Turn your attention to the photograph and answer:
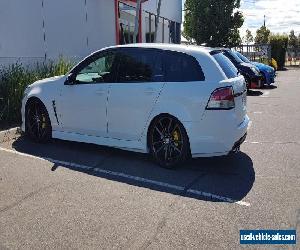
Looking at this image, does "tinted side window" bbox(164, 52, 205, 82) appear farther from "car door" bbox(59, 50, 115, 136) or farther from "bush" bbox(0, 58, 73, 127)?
"bush" bbox(0, 58, 73, 127)

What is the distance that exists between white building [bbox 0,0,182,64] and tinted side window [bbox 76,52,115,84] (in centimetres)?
455

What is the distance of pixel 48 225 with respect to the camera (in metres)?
4.28

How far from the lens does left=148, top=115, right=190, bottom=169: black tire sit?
5898mm

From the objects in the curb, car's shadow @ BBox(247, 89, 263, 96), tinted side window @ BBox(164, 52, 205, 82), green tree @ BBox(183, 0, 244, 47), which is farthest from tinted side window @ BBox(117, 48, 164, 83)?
green tree @ BBox(183, 0, 244, 47)

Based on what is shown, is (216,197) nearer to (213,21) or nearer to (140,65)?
(140,65)

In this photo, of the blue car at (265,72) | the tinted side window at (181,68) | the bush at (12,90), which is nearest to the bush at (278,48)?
the blue car at (265,72)

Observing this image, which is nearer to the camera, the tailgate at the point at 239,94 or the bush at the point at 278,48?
the tailgate at the point at 239,94

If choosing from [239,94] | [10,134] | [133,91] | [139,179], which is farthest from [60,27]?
[139,179]

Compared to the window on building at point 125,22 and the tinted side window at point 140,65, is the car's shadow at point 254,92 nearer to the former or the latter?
Answer: the window on building at point 125,22

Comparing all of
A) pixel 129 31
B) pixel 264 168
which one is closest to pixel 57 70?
pixel 264 168

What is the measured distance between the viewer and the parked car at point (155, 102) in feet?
18.6

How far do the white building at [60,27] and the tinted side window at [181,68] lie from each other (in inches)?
239

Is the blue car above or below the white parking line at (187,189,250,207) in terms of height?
above

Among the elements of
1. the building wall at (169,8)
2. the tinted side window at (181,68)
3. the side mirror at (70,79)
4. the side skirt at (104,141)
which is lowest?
the side skirt at (104,141)
